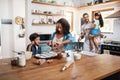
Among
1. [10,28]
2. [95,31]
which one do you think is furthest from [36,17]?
[95,31]

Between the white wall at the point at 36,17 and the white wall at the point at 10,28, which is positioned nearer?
the white wall at the point at 10,28

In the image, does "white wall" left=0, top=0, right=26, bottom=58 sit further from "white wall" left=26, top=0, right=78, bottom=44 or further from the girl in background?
the girl in background

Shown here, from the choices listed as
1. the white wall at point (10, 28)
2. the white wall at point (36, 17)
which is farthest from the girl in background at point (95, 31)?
the white wall at point (10, 28)

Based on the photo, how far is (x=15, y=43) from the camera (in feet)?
15.0

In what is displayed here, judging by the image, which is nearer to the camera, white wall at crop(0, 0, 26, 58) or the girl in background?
white wall at crop(0, 0, 26, 58)

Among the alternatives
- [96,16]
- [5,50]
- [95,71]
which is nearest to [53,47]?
[95,71]

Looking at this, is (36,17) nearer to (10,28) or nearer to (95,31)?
(10,28)

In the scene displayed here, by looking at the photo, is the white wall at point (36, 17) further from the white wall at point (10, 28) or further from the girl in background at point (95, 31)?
the girl in background at point (95, 31)

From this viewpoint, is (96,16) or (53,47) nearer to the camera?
(53,47)

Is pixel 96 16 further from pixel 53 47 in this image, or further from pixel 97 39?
pixel 53 47

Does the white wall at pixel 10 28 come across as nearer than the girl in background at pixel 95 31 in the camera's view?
Yes

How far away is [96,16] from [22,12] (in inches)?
108

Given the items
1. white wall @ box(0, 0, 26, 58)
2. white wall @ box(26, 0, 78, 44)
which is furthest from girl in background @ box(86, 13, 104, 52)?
white wall @ box(0, 0, 26, 58)

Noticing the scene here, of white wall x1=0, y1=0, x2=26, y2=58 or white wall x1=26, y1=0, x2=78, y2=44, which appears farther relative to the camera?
white wall x1=26, y1=0, x2=78, y2=44
